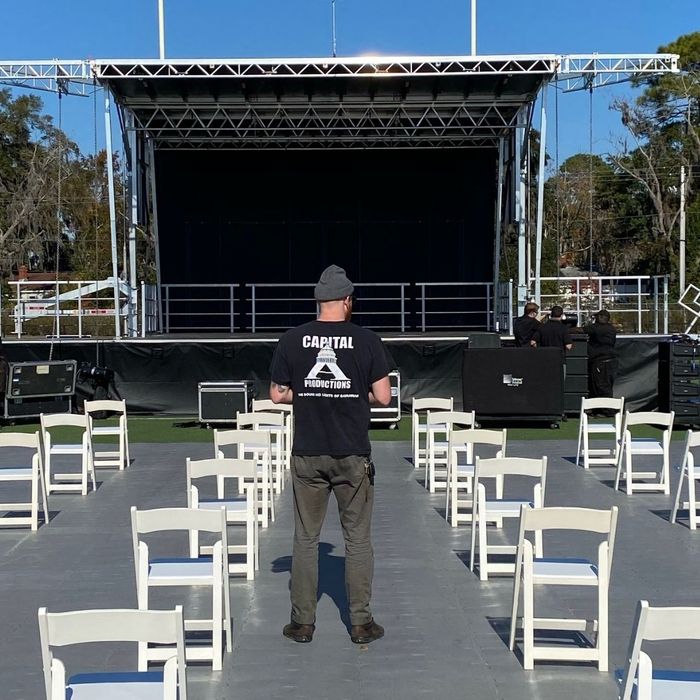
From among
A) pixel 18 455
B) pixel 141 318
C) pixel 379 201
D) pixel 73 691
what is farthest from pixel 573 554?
pixel 379 201

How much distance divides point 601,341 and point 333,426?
13233mm

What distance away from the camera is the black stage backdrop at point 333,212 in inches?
933

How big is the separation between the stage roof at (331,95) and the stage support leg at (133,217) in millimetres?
201

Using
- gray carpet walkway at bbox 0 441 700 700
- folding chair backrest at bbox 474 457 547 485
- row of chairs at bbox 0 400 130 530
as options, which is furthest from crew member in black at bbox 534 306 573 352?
folding chair backrest at bbox 474 457 547 485

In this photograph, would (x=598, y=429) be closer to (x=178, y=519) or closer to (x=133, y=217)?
(x=178, y=519)

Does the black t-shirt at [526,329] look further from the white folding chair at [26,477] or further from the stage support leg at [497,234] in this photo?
the white folding chair at [26,477]

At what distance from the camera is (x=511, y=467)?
7637 mm

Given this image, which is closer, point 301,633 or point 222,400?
point 301,633

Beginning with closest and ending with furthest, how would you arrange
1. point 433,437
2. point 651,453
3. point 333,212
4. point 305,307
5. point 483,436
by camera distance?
A: point 483,436 → point 651,453 → point 433,437 → point 333,212 → point 305,307

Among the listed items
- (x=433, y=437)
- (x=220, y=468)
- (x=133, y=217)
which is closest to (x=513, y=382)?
(x=433, y=437)

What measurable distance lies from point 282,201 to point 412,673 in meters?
18.8

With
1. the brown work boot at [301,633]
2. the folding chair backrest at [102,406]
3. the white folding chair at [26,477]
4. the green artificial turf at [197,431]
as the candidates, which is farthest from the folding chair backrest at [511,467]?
the green artificial turf at [197,431]

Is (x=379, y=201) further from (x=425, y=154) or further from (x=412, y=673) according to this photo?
(x=412, y=673)

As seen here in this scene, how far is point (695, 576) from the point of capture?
25.7ft
